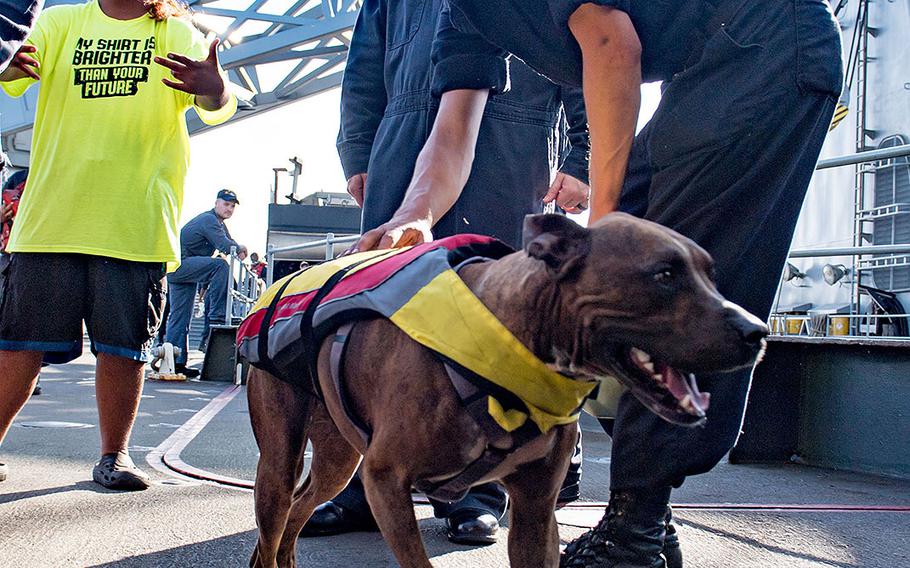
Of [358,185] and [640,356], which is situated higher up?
[358,185]

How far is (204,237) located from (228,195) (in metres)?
0.65

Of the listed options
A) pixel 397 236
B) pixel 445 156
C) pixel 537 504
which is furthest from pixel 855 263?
pixel 537 504

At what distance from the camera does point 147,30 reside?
11.3 ft

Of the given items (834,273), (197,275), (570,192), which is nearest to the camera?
(570,192)

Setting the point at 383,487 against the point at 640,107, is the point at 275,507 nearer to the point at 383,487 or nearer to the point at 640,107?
the point at 383,487

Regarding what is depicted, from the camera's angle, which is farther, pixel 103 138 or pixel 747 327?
pixel 103 138

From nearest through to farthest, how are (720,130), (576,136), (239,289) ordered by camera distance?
(720,130), (576,136), (239,289)

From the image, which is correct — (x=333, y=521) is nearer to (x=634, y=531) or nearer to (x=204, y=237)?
(x=634, y=531)

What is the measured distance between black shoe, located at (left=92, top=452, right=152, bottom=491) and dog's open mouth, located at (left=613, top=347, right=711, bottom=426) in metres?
2.43

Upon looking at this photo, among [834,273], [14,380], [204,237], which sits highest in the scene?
[204,237]

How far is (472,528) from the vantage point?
8.70ft

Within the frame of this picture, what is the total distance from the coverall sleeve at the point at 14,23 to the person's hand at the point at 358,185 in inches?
49.2

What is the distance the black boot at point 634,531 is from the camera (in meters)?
2.04

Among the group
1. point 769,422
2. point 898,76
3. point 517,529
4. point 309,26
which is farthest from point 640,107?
point 309,26
